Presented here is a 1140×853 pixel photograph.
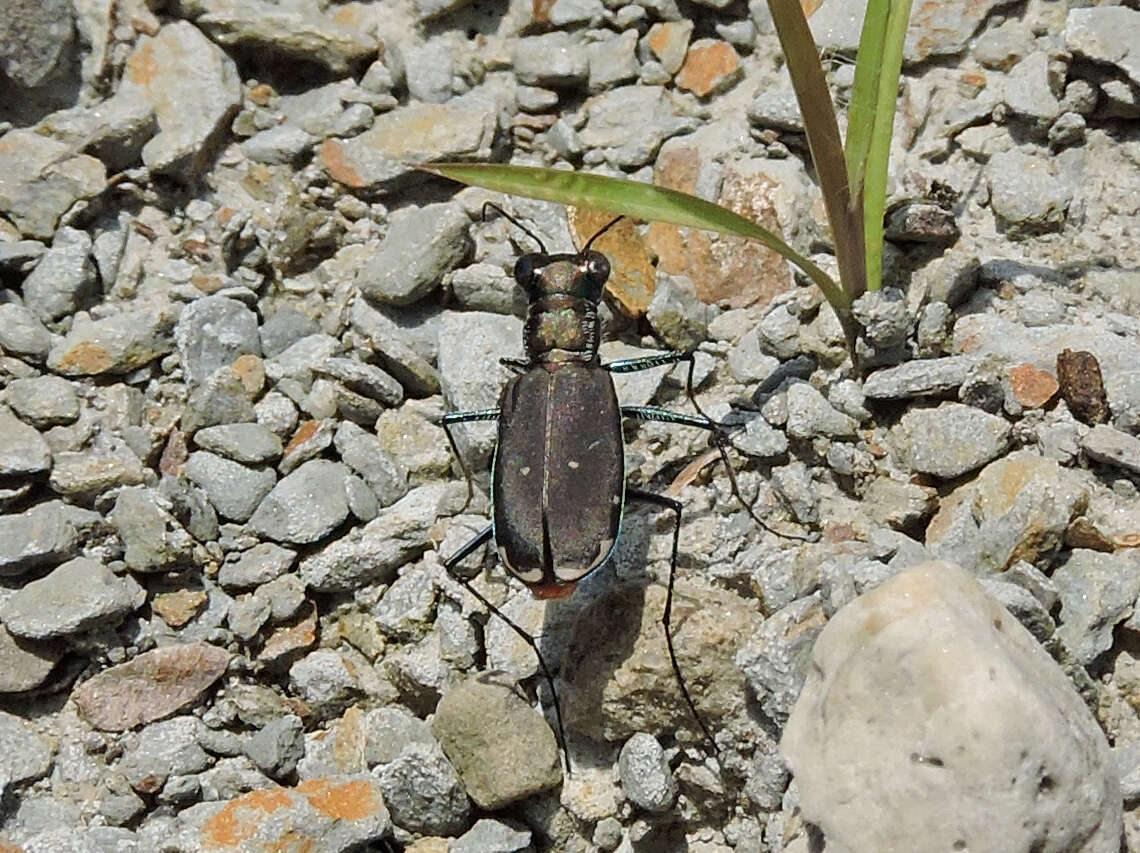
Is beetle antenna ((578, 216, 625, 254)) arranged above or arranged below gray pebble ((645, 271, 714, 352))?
above

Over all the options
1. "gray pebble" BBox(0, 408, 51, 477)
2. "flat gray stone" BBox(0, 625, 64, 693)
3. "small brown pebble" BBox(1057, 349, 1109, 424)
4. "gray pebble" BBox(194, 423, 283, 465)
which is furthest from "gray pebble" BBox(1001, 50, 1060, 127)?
"flat gray stone" BBox(0, 625, 64, 693)

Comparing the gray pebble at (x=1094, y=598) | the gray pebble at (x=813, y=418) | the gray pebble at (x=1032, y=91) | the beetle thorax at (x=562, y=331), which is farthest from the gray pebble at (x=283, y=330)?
the gray pebble at (x=1094, y=598)

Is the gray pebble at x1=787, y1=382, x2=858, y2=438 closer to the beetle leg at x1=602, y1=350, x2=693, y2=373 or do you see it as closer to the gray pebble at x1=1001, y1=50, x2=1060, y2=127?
the beetle leg at x1=602, y1=350, x2=693, y2=373

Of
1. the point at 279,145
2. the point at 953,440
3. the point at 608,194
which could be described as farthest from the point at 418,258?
the point at 953,440

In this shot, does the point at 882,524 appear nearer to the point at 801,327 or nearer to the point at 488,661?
the point at 801,327

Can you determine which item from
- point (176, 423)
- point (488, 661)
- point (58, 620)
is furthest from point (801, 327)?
point (58, 620)

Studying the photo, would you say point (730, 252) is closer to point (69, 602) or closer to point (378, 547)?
point (378, 547)

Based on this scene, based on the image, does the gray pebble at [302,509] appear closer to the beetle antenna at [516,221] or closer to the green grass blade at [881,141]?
the beetle antenna at [516,221]
